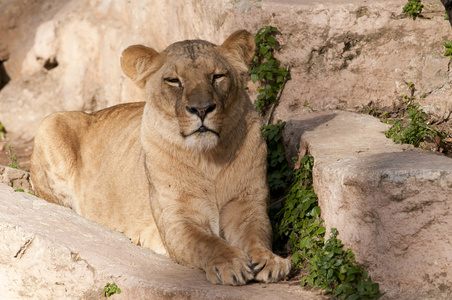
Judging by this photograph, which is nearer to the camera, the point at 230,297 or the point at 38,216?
the point at 230,297

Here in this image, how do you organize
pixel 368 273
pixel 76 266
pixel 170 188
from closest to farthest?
1. pixel 368 273
2. pixel 76 266
3. pixel 170 188

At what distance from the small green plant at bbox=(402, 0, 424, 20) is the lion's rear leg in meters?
3.12

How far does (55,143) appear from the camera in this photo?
5957 millimetres

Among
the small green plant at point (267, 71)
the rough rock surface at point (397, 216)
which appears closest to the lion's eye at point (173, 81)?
the rough rock surface at point (397, 216)

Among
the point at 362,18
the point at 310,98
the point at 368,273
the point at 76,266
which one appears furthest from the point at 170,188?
the point at 362,18

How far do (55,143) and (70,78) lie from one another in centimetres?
342

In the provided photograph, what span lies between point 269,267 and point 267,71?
254cm

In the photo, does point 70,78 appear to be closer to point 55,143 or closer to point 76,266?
point 55,143

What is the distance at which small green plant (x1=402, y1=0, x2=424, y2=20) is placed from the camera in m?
5.48

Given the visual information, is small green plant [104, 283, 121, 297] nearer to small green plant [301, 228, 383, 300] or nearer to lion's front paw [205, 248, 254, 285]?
lion's front paw [205, 248, 254, 285]

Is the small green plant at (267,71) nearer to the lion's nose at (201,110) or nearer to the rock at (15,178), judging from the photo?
the lion's nose at (201,110)

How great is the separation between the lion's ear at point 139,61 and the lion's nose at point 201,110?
674 mm

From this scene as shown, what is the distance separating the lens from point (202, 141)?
396cm

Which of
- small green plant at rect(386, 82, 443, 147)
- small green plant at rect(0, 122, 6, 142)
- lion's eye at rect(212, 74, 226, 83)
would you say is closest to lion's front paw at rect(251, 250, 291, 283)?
lion's eye at rect(212, 74, 226, 83)
